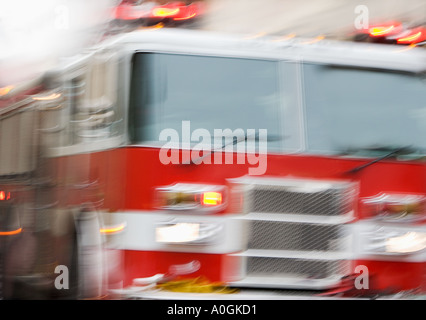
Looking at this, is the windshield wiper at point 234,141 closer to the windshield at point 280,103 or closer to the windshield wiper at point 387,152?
the windshield at point 280,103

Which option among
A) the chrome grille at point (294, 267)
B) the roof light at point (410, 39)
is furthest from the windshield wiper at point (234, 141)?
the roof light at point (410, 39)

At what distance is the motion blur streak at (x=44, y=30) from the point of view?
19.0 feet

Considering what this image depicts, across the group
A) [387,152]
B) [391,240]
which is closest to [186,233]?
[391,240]

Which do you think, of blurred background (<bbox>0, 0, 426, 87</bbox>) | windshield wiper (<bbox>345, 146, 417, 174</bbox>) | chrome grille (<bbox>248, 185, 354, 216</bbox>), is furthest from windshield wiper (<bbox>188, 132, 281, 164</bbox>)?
blurred background (<bbox>0, 0, 426, 87</bbox>)

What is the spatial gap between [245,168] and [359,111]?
3.32 ft

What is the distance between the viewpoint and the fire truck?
5129mm

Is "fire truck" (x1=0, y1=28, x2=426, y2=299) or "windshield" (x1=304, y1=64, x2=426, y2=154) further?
"windshield" (x1=304, y1=64, x2=426, y2=154)

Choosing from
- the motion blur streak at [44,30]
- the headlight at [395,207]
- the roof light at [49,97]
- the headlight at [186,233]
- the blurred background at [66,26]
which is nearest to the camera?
the headlight at [186,233]

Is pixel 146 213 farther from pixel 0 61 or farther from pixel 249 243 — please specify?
pixel 0 61

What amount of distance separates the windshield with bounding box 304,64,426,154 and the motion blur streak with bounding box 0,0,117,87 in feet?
5.66

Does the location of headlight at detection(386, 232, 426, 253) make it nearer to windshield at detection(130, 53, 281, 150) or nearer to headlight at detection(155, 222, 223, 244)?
windshield at detection(130, 53, 281, 150)

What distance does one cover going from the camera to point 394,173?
5.53 m

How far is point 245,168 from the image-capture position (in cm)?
527

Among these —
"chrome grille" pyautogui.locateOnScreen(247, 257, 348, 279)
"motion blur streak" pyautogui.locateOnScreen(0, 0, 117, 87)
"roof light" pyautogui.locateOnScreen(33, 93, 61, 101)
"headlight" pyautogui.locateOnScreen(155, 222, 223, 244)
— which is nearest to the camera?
"headlight" pyautogui.locateOnScreen(155, 222, 223, 244)
